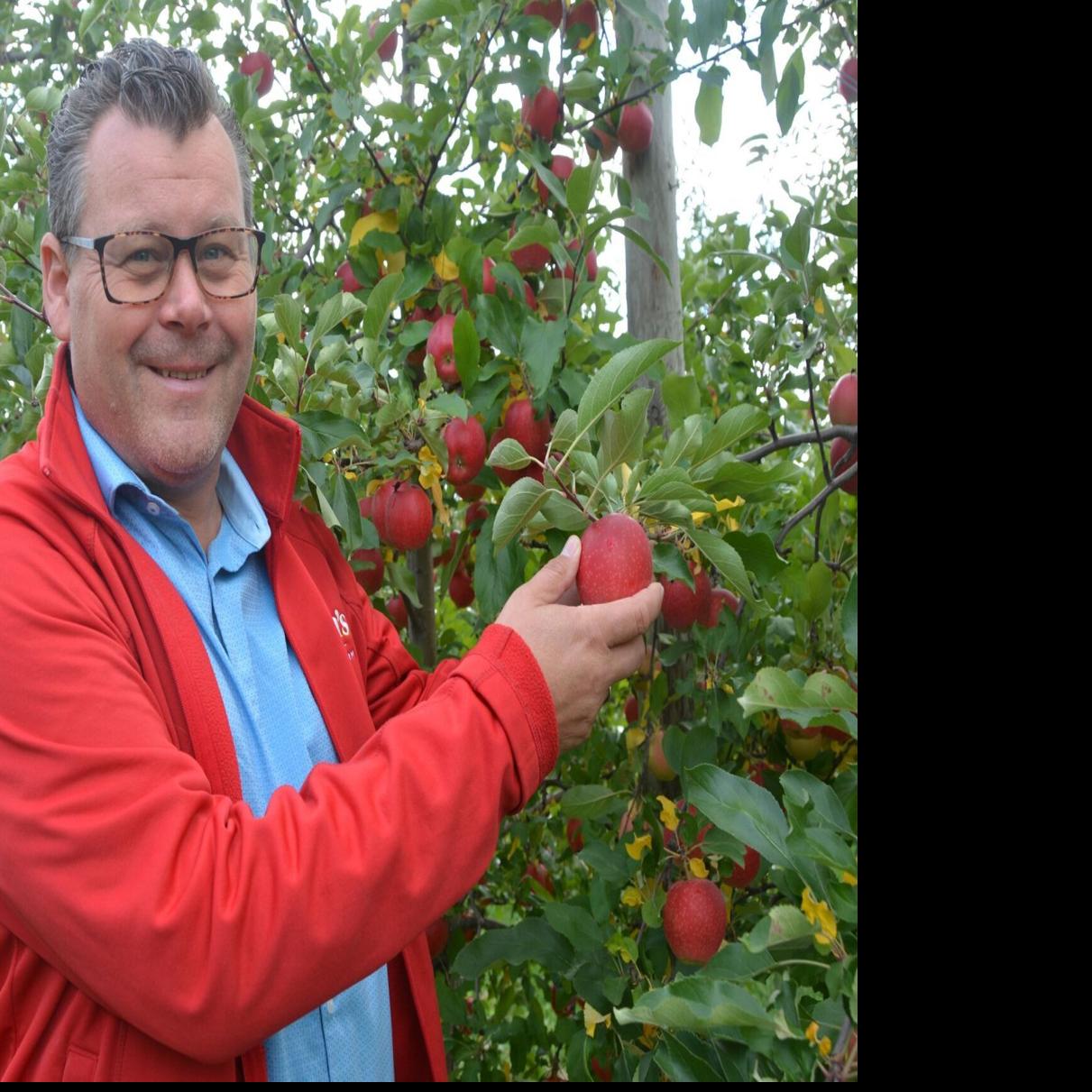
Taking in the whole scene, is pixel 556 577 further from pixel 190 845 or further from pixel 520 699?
pixel 190 845

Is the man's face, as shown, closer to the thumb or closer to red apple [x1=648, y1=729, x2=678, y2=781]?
the thumb

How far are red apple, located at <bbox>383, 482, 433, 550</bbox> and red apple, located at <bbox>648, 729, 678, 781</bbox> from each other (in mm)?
537

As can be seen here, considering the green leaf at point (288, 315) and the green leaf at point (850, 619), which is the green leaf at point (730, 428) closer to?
the green leaf at point (850, 619)

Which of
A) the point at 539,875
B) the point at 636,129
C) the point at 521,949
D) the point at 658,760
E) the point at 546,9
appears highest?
the point at 546,9

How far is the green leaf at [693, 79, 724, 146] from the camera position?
1909mm

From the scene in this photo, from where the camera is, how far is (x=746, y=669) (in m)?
1.82

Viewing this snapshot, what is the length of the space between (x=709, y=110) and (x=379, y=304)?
2.24ft

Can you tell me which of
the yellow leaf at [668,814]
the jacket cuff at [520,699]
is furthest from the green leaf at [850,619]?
the yellow leaf at [668,814]

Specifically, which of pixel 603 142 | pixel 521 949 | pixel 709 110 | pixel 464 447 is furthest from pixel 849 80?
pixel 521 949

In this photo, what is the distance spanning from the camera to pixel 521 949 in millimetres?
1684

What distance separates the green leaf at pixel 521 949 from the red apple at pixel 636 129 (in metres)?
1.39

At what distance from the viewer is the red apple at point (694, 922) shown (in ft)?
5.28
